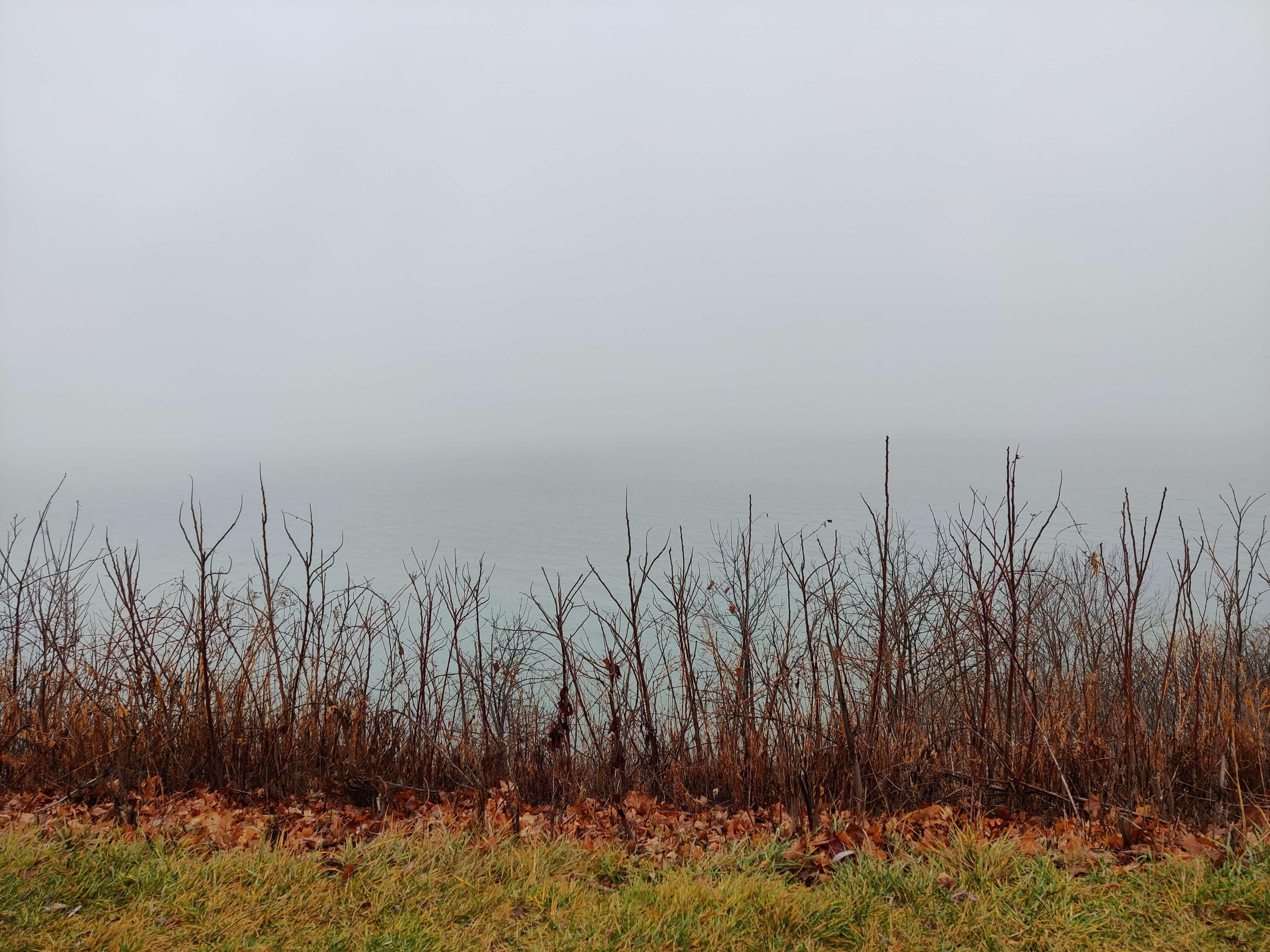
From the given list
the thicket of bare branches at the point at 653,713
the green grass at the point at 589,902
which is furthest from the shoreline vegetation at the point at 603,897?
the thicket of bare branches at the point at 653,713

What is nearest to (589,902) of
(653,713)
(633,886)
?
(633,886)

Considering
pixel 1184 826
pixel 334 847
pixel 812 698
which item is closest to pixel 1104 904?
pixel 1184 826

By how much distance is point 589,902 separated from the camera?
2775 millimetres

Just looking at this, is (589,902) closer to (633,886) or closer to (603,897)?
(603,897)

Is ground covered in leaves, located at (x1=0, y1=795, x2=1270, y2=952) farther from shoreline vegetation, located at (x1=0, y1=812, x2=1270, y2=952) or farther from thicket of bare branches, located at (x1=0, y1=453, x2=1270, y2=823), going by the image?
thicket of bare branches, located at (x1=0, y1=453, x2=1270, y2=823)

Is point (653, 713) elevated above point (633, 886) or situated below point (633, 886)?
below

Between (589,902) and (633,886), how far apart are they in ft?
0.65

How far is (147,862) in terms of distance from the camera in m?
2.96

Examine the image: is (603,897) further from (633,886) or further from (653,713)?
(653,713)

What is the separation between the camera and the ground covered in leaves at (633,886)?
2.51 meters

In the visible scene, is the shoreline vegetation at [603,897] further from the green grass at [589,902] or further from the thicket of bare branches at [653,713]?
the thicket of bare branches at [653,713]

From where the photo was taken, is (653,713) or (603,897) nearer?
(603,897)

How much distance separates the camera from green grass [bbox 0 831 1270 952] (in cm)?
249

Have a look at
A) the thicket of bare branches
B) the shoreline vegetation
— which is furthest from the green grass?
the thicket of bare branches
